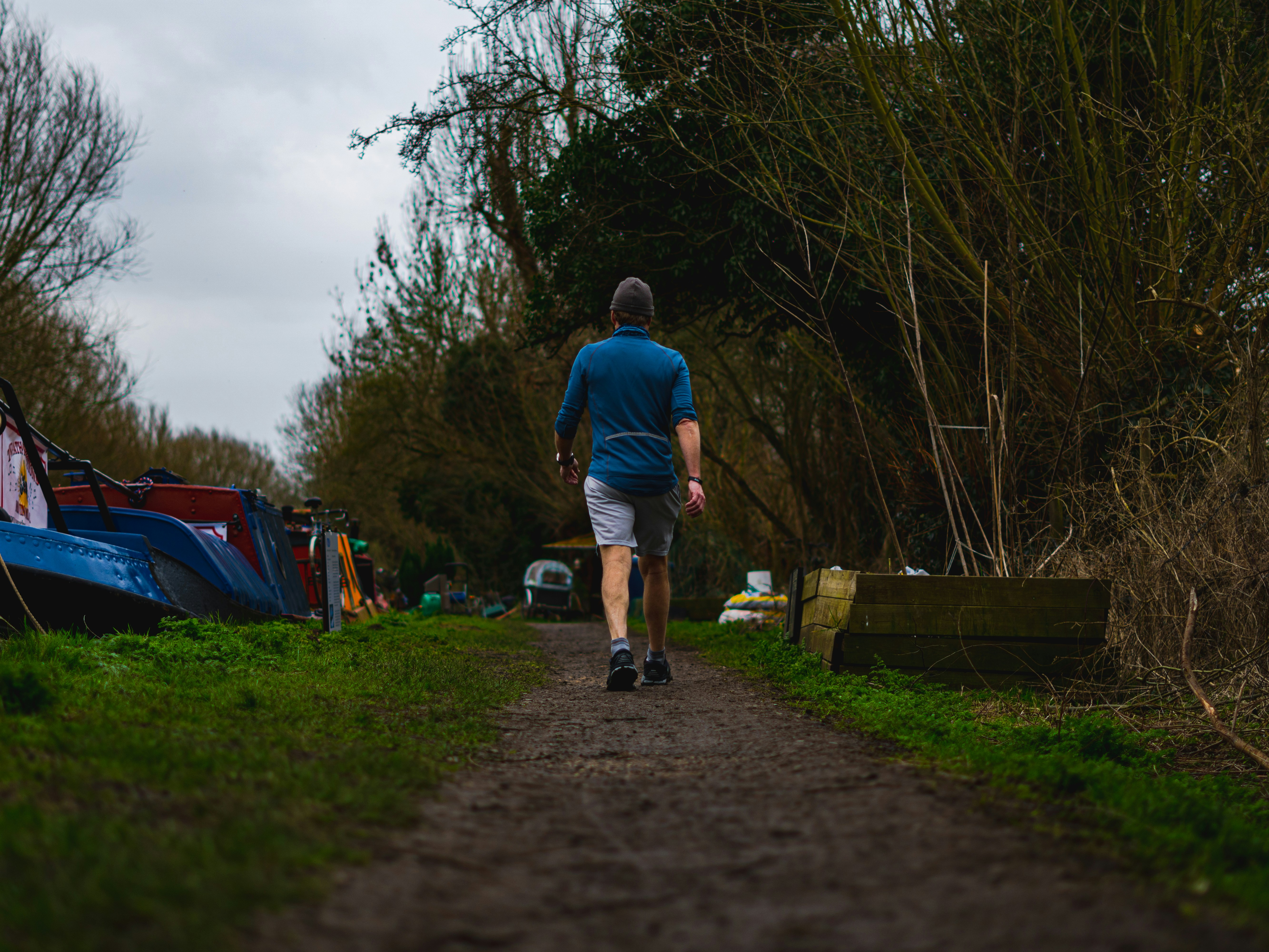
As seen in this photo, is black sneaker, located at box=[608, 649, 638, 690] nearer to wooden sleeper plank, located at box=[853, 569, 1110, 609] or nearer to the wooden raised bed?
the wooden raised bed

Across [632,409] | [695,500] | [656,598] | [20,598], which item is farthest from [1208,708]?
[20,598]

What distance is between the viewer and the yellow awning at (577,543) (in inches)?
960

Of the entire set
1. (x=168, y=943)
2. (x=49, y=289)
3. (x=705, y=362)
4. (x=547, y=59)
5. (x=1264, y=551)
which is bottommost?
(x=168, y=943)

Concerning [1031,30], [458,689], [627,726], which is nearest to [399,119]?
[1031,30]

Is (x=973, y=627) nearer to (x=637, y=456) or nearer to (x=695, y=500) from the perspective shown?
(x=695, y=500)

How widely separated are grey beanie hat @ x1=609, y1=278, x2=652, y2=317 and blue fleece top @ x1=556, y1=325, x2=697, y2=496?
0.67 ft

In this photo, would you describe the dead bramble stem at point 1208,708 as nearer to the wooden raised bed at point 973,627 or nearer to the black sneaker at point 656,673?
the wooden raised bed at point 973,627

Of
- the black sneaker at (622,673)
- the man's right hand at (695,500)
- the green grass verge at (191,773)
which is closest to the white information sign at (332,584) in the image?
the green grass verge at (191,773)

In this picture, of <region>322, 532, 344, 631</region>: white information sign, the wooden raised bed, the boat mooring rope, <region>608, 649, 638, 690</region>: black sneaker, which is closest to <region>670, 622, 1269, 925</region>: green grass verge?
the wooden raised bed

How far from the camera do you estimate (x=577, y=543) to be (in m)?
25.6

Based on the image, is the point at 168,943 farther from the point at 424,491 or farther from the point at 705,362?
the point at 424,491

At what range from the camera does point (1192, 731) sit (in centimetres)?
527

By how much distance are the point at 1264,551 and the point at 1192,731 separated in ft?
3.69

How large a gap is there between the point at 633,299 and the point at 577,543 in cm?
1970
